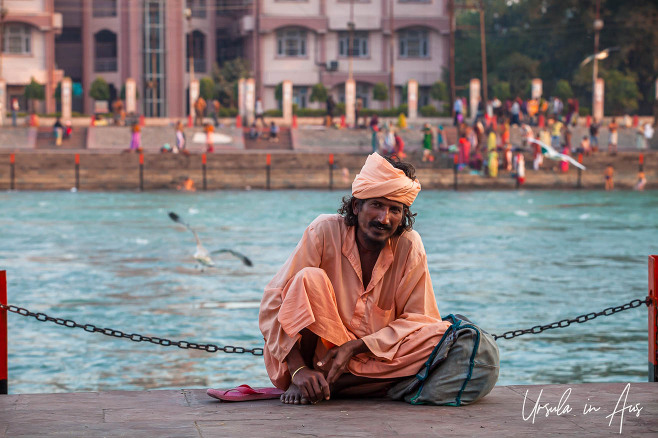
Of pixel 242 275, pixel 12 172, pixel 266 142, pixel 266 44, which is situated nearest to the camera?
pixel 242 275

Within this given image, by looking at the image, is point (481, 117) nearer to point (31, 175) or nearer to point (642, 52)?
point (642, 52)

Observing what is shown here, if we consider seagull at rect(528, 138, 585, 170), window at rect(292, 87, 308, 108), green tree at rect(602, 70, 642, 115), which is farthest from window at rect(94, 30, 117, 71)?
seagull at rect(528, 138, 585, 170)

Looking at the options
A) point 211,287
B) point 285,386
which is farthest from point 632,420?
point 211,287

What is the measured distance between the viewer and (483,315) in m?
14.4

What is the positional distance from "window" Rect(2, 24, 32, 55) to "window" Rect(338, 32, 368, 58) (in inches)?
530

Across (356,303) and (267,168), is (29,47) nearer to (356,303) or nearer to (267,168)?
(267,168)

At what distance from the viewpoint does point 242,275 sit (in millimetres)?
18547

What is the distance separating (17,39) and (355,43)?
576 inches

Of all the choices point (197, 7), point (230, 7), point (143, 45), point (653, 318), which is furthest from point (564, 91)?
point (653, 318)

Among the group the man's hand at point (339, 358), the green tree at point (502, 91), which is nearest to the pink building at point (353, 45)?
the green tree at point (502, 91)

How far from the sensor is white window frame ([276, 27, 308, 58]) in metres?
53.1

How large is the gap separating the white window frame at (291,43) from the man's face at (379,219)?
159 feet

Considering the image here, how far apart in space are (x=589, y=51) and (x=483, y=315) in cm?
3809

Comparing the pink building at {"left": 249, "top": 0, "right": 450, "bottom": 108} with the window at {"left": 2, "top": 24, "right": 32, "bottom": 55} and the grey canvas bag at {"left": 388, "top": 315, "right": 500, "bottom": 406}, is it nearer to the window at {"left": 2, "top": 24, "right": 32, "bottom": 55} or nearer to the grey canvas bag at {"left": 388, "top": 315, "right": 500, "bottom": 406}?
the window at {"left": 2, "top": 24, "right": 32, "bottom": 55}
